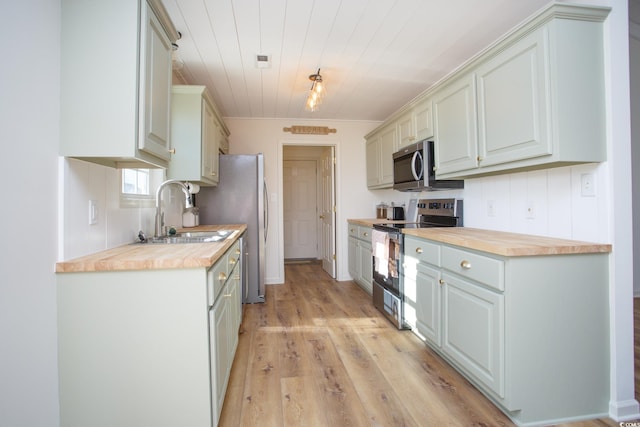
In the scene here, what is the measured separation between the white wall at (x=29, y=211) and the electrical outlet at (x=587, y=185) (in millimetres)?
2489

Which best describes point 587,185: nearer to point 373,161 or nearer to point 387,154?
point 387,154

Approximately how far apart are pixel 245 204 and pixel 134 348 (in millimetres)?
2292

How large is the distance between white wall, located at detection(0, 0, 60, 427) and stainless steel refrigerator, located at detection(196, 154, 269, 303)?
7.10ft

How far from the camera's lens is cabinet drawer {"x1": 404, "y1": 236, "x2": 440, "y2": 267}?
216 centimetres

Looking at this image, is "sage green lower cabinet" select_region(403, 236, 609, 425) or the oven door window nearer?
"sage green lower cabinet" select_region(403, 236, 609, 425)

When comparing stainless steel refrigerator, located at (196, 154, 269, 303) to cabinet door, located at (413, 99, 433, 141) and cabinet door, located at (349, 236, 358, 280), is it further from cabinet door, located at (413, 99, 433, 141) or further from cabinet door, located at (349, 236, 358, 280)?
cabinet door, located at (413, 99, 433, 141)

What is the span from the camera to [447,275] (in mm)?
2031

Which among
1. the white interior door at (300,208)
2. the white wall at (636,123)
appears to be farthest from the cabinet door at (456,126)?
the white interior door at (300,208)

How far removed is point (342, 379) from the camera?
1987 mm

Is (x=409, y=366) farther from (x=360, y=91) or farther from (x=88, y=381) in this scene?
(x=360, y=91)

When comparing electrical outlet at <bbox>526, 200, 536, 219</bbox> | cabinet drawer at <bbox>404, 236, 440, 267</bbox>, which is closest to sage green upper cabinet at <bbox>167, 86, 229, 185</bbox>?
cabinet drawer at <bbox>404, 236, 440, 267</bbox>

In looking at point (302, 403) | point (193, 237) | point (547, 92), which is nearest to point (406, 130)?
point (547, 92)

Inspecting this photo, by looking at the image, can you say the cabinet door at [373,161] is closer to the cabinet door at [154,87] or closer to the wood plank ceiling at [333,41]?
the wood plank ceiling at [333,41]

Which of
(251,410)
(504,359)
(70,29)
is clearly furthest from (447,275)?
(70,29)
